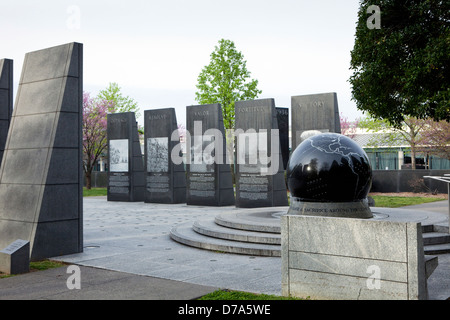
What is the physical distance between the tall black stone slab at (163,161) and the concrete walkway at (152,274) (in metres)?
11.4

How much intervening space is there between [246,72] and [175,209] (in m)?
23.5

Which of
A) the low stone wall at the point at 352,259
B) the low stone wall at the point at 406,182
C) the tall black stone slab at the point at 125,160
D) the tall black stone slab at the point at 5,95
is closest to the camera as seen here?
the low stone wall at the point at 352,259

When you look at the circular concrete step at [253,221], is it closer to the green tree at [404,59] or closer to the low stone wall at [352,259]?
the low stone wall at [352,259]

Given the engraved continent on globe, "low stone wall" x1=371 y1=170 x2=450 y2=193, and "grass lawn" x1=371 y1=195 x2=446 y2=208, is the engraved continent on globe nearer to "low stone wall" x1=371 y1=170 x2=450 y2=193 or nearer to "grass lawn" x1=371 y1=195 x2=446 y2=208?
"grass lawn" x1=371 y1=195 x2=446 y2=208

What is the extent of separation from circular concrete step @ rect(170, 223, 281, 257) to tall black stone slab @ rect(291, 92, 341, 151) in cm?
962

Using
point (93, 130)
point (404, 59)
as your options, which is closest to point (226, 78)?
point (93, 130)

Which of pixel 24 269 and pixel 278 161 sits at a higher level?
pixel 278 161

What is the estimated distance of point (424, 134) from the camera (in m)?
32.7

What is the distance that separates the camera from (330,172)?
9.35 metres

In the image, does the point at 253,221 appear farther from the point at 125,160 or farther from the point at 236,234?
the point at 125,160

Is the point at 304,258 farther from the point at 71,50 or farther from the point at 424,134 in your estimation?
the point at 424,134

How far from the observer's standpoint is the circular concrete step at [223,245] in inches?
378

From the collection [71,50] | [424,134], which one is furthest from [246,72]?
[71,50]

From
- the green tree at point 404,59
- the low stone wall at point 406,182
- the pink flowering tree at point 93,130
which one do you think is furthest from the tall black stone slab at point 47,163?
the pink flowering tree at point 93,130
